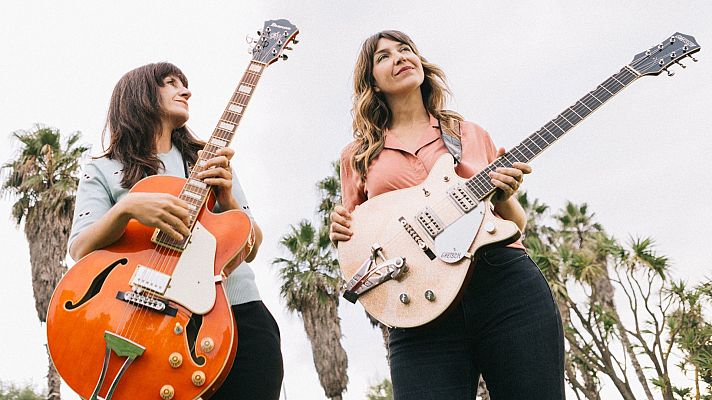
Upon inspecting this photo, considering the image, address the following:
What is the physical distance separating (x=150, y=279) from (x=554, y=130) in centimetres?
178

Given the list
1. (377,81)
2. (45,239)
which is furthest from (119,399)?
(45,239)

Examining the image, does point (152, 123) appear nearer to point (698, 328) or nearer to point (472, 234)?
point (472, 234)

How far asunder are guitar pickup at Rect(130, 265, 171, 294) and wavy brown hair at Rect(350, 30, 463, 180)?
110cm

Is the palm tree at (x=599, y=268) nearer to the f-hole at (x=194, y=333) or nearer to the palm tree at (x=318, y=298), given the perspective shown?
the palm tree at (x=318, y=298)

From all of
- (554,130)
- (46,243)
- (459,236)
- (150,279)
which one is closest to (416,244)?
(459,236)

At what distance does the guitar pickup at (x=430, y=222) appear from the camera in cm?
238

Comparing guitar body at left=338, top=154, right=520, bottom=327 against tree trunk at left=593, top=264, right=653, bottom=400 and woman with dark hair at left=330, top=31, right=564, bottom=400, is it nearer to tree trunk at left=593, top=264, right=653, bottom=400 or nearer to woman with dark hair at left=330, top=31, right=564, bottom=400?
woman with dark hair at left=330, top=31, right=564, bottom=400

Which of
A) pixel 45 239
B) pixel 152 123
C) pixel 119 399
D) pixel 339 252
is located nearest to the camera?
pixel 119 399

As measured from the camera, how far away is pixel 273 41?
10.4 ft

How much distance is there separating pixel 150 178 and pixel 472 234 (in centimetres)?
132

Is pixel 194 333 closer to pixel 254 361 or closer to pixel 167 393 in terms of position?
pixel 167 393

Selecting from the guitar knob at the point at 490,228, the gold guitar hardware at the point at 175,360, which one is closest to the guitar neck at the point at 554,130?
the guitar knob at the point at 490,228

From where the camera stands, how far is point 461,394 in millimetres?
2221

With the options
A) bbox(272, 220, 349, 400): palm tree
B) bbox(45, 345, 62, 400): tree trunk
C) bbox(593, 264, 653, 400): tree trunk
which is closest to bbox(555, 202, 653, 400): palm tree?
bbox(593, 264, 653, 400): tree trunk
